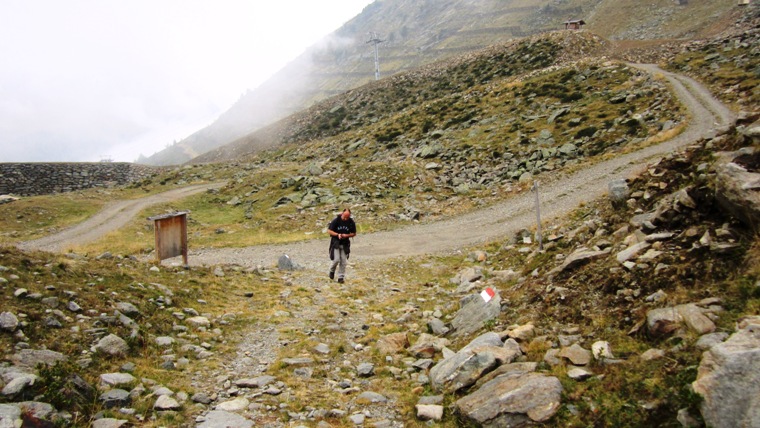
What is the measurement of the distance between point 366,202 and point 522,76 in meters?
35.1

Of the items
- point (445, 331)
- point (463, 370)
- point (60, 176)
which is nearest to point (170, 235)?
point (445, 331)

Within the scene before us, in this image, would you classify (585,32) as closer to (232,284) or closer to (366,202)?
(366,202)

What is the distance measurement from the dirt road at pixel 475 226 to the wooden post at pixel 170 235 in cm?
222

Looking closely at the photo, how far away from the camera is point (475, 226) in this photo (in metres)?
23.2

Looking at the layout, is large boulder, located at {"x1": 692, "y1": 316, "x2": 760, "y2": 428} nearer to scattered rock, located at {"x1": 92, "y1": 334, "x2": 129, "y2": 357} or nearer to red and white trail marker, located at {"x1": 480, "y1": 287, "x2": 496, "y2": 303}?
red and white trail marker, located at {"x1": 480, "y1": 287, "x2": 496, "y2": 303}

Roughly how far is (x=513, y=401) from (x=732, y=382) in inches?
93.3

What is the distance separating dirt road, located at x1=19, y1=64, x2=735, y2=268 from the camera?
794 inches

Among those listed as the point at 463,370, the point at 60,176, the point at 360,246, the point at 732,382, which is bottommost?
the point at 463,370

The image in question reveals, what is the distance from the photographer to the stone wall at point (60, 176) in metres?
49.9

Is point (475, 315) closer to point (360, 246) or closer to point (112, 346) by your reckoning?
Result: point (112, 346)

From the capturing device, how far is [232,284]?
13594 millimetres

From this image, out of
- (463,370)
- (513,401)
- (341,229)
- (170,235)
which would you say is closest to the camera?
(513,401)

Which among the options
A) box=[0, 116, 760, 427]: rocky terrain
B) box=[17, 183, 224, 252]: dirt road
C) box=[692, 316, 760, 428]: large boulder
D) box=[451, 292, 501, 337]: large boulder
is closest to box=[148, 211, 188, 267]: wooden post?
box=[0, 116, 760, 427]: rocky terrain

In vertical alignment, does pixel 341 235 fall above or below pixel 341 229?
below
